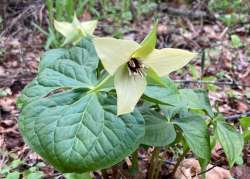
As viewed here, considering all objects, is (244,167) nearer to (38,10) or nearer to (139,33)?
(139,33)

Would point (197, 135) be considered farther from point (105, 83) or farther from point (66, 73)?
point (66, 73)

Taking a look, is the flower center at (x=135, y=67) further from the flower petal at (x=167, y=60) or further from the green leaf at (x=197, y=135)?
the green leaf at (x=197, y=135)

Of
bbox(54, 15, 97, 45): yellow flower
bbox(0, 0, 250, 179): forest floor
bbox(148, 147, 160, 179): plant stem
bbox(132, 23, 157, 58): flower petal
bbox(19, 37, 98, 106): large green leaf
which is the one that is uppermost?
bbox(132, 23, 157, 58): flower petal

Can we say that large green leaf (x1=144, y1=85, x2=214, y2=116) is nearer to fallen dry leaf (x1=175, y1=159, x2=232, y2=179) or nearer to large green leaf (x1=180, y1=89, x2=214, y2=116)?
large green leaf (x1=180, y1=89, x2=214, y2=116)

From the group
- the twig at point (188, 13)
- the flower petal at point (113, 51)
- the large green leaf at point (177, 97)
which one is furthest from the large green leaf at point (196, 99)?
the twig at point (188, 13)

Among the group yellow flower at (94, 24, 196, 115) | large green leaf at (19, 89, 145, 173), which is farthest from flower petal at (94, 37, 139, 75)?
large green leaf at (19, 89, 145, 173)

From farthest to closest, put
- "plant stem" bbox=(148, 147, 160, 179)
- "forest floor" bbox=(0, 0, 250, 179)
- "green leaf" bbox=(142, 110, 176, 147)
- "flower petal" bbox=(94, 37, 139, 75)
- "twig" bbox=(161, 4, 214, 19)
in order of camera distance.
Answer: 1. "twig" bbox=(161, 4, 214, 19)
2. "forest floor" bbox=(0, 0, 250, 179)
3. "plant stem" bbox=(148, 147, 160, 179)
4. "green leaf" bbox=(142, 110, 176, 147)
5. "flower petal" bbox=(94, 37, 139, 75)

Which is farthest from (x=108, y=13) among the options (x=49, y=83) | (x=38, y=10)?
(x=49, y=83)

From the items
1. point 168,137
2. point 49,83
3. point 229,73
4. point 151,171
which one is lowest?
point 229,73
